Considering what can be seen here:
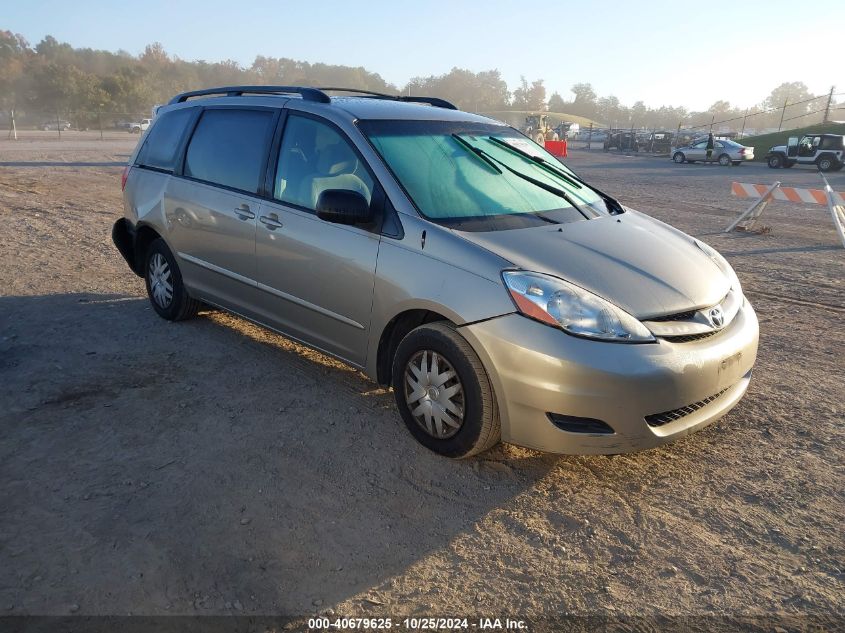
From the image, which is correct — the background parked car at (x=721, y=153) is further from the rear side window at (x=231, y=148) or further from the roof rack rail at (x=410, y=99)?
the rear side window at (x=231, y=148)

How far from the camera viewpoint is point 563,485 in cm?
331

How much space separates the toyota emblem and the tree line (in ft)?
119

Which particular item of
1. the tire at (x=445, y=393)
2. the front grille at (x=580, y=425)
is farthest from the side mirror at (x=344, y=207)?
the front grille at (x=580, y=425)

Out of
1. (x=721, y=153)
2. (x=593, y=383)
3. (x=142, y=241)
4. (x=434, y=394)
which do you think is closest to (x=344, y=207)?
(x=434, y=394)

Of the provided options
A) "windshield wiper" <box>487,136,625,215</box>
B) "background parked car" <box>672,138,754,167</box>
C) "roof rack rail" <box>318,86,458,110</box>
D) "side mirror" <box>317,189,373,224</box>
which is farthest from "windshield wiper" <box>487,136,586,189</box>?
"background parked car" <box>672,138,754,167</box>

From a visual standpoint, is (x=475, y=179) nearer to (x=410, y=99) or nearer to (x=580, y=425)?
(x=410, y=99)

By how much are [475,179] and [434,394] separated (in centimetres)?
141

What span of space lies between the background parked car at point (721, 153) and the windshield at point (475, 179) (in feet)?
108

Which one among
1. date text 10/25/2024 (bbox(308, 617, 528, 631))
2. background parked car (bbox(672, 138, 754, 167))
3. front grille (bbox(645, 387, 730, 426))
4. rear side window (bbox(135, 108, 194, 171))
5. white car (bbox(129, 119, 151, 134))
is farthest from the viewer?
white car (bbox(129, 119, 151, 134))

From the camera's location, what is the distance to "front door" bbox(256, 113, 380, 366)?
12.4ft

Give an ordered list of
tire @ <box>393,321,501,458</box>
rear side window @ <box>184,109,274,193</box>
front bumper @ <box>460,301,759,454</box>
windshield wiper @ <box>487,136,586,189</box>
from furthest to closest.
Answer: windshield wiper @ <box>487,136,586,189</box>
rear side window @ <box>184,109,274,193</box>
tire @ <box>393,321,501,458</box>
front bumper @ <box>460,301,759,454</box>

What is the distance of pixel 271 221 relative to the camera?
4.26 meters

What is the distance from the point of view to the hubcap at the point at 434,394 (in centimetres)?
336

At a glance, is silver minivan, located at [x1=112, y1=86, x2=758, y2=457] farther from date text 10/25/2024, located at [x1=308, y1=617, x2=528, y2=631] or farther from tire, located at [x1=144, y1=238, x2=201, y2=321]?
date text 10/25/2024, located at [x1=308, y1=617, x2=528, y2=631]
